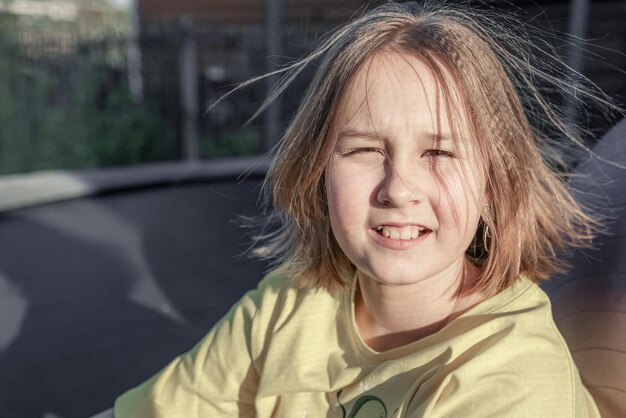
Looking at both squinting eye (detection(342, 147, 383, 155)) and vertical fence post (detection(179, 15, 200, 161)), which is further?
vertical fence post (detection(179, 15, 200, 161))

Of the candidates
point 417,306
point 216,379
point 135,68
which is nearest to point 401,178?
point 417,306

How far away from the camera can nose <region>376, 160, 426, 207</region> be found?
0.80m

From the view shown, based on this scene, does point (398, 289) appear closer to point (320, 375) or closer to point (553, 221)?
point (320, 375)

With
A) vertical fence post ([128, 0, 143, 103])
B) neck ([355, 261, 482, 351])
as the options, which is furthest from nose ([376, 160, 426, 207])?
vertical fence post ([128, 0, 143, 103])

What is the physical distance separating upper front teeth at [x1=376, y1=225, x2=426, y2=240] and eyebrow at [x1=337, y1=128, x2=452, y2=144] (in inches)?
3.7

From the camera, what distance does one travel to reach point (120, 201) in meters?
3.36

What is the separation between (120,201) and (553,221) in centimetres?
262

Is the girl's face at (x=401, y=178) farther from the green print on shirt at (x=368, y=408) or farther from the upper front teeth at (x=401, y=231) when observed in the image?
the green print on shirt at (x=368, y=408)

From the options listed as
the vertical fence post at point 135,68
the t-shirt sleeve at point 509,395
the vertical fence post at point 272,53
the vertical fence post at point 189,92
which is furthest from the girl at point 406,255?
the vertical fence post at point 135,68

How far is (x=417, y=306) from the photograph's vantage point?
0.91 m

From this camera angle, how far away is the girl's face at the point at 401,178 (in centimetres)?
80

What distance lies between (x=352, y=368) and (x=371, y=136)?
271 mm

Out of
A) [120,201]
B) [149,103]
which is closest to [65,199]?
[120,201]

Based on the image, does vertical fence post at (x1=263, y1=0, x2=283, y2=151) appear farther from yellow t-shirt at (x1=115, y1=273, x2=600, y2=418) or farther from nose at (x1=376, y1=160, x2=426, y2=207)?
nose at (x1=376, y1=160, x2=426, y2=207)
